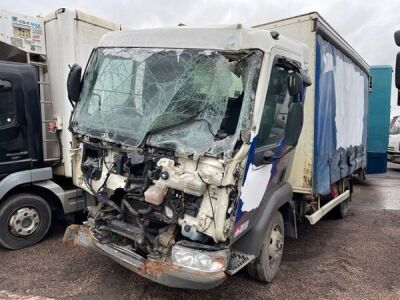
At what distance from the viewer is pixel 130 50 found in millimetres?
3887

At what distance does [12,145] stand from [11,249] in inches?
50.7

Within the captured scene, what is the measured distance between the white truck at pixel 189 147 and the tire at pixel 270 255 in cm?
1

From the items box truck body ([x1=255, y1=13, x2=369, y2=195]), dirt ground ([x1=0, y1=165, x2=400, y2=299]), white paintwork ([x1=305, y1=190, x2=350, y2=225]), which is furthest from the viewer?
white paintwork ([x1=305, y1=190, x2=350, y2=225])

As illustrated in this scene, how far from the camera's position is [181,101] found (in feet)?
11.3

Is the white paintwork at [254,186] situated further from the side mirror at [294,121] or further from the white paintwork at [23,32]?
the white paintwork at [23,32]

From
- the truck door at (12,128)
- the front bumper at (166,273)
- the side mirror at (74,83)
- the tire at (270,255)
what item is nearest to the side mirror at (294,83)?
the tire at (270,255)

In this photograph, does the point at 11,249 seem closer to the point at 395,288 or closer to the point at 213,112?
the point at 213,112

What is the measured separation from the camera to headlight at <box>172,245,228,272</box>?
3070 mm

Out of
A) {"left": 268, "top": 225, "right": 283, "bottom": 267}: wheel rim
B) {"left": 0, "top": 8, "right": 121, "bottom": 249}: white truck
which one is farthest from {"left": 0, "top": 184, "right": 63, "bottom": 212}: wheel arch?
{"left": 268, "top": 225, "right": 283, "bottom": 267}: wheel rim

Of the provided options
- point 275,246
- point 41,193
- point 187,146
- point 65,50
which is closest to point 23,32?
point 65,50

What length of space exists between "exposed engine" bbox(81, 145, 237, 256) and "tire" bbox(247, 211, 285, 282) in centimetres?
91

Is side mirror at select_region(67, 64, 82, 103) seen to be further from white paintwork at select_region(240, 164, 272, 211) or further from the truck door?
white paintwork at select_region(240, 164, 272, 211)

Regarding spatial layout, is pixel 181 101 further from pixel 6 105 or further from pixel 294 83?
pixel 6 105

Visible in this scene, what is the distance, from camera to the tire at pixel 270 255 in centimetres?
391
